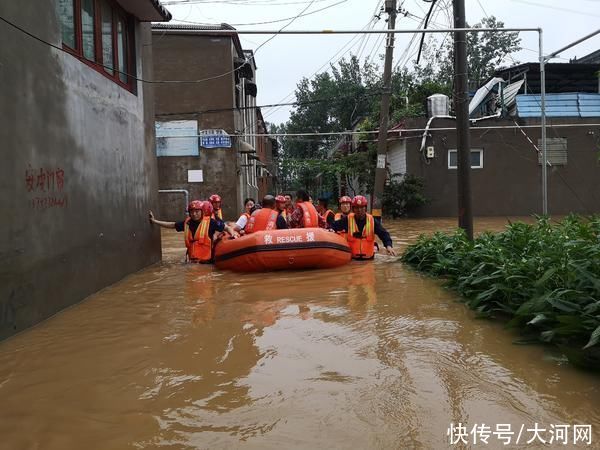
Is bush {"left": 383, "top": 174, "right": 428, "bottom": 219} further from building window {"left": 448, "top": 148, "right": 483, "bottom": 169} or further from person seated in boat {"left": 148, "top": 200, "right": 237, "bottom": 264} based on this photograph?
person seated in boat {"left": 148, "top": 200, "right": 237, "bottom": 264}

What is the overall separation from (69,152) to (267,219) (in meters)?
3.84

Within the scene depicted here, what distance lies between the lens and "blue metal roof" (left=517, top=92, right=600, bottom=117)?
22.3 meters

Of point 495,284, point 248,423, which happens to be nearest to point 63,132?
point 248,423

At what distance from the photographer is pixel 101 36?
771 cm

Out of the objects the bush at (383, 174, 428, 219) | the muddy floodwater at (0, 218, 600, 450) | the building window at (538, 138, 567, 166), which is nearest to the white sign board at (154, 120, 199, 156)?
the bush at (383, 174, 428, 219)

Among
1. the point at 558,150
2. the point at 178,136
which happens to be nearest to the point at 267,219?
the point at 178,136

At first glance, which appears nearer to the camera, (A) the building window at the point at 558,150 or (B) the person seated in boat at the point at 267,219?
(B) the person seated in boat at the point at 267,219

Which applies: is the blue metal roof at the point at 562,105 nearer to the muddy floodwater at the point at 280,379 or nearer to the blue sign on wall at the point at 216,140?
the blue sign on wall at the point at 216,140

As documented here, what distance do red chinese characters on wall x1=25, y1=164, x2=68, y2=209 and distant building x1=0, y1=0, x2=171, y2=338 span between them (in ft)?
0.04

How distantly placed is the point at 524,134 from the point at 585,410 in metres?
20.5

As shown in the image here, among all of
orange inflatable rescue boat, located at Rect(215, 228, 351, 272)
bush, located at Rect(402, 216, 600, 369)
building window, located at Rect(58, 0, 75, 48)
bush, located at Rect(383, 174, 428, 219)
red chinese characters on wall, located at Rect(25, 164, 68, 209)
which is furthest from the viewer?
bush, located at Rect(383, 174, 428, 219)

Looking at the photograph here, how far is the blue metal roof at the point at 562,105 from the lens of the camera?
73.1 ft

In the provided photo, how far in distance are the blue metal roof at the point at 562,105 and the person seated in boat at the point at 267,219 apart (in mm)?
16049

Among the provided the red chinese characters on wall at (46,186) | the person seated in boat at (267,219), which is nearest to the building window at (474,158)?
the person seated in boat at (267,219)
